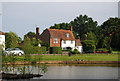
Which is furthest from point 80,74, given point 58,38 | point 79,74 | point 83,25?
point 83,25

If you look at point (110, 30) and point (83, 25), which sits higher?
point (83, 25)

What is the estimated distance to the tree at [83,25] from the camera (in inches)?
3617

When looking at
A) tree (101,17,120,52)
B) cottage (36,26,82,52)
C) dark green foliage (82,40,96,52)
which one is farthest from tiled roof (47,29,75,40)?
tree (101,17,120,52)

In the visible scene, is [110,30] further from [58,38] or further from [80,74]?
[80,74]

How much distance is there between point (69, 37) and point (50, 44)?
6.41m

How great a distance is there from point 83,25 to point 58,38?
35.6 metres

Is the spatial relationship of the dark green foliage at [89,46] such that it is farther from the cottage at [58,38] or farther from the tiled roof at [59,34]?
the tiled roof at [59,34]

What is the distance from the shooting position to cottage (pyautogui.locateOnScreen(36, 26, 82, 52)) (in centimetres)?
5944

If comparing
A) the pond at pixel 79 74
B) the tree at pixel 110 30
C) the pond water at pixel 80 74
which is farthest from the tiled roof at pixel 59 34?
the pond water at pixel 80 74

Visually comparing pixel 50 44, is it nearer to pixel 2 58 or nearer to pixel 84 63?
pixel 84 63

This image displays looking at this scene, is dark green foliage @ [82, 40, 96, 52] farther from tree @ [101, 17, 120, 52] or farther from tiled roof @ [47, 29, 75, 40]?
tiled roof @ [47, 29, 75, 40]

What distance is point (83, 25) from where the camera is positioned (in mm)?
95188

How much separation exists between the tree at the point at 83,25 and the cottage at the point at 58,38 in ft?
89.4

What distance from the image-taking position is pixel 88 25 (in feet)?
305
